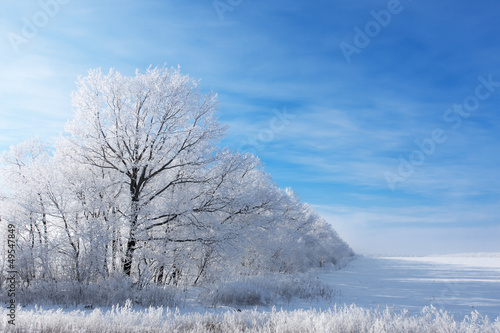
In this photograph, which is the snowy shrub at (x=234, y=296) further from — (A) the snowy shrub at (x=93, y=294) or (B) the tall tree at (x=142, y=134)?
(B) the tall tree at (x=142, y=134)

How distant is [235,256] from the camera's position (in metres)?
17.2

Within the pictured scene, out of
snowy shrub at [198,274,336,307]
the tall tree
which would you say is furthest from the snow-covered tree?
snowy shrub at [198,274,336,307]

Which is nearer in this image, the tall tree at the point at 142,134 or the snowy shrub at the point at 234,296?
the snowy shrub at the point at 234,296

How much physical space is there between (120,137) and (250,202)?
24.1 ft

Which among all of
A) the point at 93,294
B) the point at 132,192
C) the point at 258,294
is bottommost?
the point at 258,294

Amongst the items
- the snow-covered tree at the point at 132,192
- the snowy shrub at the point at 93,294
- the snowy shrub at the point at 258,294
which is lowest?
the snowy shrub at the point at 258,294

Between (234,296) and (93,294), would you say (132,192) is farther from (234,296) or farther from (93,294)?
(234,296)

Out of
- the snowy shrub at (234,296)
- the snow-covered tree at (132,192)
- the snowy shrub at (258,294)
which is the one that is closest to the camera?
the snowy shrub at (234,296)

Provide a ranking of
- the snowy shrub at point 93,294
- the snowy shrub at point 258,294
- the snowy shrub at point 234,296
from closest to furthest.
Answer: the snowy shrub at point 93,294, the snowy shrub at point 234,296, the snowy shrub at point 258,294

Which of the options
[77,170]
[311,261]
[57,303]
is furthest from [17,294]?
[311,261]

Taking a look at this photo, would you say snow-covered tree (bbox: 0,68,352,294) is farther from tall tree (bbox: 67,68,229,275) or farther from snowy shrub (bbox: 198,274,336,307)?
snowy shrub (bbox: 198,274,336,307)

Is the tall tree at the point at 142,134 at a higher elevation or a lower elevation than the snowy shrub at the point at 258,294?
higher

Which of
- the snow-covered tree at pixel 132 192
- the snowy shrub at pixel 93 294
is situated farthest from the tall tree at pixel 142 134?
the snowy shrub at pixel 93 294

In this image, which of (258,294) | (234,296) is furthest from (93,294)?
(258,294)
